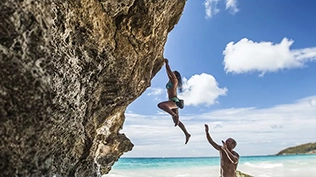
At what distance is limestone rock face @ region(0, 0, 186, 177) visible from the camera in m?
3.08

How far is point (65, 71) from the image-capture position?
3967 millimetres

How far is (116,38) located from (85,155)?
7.55 ft

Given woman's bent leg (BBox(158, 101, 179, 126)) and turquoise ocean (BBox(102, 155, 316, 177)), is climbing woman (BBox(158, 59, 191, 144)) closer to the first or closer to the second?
woman's bent leg (BBox(158, 101, 179, 126))

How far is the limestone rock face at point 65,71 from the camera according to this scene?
308 centimetres

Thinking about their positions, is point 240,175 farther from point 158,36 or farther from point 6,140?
point 6,140

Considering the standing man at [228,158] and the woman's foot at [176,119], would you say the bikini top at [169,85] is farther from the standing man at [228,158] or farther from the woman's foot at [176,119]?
the standing man at [228,158]

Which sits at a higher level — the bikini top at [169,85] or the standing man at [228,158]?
the bikini top at [169,85]

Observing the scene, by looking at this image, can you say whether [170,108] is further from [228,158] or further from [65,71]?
[65,71]

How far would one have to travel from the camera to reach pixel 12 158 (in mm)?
3248

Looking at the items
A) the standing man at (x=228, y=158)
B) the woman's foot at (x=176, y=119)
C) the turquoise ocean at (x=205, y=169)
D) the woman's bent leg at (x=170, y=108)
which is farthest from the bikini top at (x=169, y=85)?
the turquoise ocean at (x=205, y=169)

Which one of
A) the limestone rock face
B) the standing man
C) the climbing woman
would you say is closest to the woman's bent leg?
the climbing woman

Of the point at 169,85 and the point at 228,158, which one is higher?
the point at 169,85

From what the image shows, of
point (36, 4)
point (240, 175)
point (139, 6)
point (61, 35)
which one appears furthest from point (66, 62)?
point (240, 175)

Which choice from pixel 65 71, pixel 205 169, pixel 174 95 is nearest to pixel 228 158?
pixel 174 95
